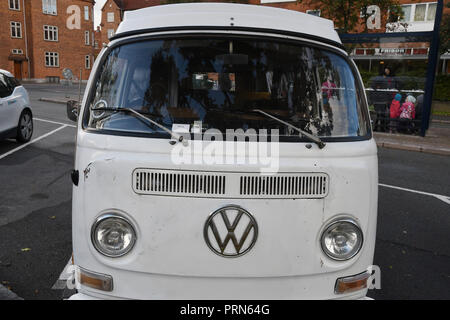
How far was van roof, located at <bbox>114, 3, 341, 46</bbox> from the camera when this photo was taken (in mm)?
2795

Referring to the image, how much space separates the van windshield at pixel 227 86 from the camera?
266cm

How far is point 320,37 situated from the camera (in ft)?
9.52

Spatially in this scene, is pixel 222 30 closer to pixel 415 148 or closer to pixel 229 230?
pixel 229 230

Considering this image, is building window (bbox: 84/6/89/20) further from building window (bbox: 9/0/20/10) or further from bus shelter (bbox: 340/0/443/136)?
bus shelter (bbox: 340/0/443/136)

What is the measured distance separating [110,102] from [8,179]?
557cm

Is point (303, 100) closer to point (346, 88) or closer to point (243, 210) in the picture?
point (346, 88)

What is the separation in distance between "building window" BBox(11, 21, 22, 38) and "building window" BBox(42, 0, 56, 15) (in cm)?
368

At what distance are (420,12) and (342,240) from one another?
40.5 meters

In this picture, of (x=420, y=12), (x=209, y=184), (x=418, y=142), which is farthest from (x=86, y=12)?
(x=209, y=184)

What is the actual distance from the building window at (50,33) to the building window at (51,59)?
1.84m

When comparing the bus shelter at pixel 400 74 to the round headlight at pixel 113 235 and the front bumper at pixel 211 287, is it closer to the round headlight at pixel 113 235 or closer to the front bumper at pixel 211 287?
the front bumper at pixel 211 287

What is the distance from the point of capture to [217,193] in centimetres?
231

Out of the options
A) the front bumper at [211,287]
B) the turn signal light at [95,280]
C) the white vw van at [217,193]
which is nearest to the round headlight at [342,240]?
the white vw van at [217,193]
